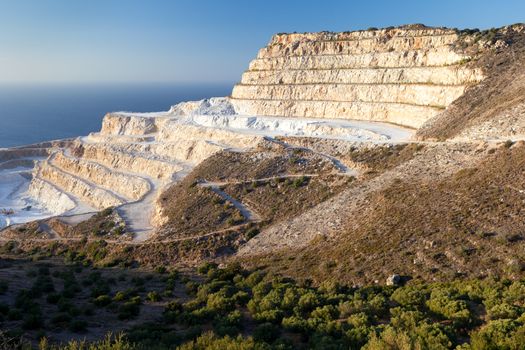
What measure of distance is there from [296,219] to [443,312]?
1783 cm

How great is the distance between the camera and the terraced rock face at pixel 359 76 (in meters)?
51.6

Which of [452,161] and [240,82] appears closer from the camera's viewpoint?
[452,161]

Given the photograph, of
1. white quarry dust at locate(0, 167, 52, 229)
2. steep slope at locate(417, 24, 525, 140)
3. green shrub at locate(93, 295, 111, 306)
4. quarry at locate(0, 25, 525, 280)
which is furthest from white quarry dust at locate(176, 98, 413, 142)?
green shrub at locate(93, 295, 111, 306)

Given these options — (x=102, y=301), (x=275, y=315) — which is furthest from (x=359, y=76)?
(x=275, y=315)

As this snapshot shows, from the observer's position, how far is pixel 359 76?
62375 millimetres

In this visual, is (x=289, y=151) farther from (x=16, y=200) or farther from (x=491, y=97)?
(x=16, y=200)

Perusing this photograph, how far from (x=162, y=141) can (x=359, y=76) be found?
33.5m

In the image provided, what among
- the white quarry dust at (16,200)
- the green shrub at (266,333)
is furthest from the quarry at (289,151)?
the green shrub at (266,333)

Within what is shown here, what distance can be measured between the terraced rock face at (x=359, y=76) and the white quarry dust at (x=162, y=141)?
2.84 m

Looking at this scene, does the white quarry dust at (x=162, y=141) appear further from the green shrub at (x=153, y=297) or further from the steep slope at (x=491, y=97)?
the green shrub at (x=153, y=297)

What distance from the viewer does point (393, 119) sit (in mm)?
54312

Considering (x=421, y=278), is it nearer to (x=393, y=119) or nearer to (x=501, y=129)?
(x=501, y=129)

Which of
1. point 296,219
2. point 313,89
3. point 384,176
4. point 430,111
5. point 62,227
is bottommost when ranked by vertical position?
point 62,227

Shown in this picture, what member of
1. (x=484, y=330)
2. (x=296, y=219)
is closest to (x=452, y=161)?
(x=296, y=219)
